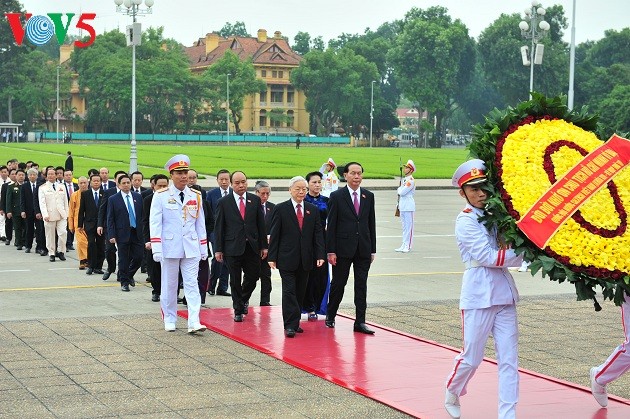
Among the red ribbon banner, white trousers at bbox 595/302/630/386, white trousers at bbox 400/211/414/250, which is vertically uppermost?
the red ribbon banner

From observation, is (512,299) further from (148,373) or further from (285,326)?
(285,326)

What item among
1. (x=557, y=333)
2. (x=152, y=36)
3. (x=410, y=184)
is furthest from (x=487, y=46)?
(x=557, y=333)

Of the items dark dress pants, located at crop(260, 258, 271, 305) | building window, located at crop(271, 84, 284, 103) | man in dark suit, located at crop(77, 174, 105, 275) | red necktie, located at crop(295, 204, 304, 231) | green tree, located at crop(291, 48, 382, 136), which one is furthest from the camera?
building window, located at crop(271, 84, 284, 103)

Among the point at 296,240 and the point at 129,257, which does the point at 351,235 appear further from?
the point at 129,257

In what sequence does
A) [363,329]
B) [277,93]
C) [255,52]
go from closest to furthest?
[363,329], [277,93], [255,52]

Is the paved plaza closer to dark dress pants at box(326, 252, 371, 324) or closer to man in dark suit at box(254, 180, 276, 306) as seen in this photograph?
dark dress pants at box(326, 252, 371, 324)

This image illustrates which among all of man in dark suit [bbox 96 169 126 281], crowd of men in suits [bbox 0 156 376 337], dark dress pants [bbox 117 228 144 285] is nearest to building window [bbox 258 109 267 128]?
man in dark suit [bbox 96 169 126 281]

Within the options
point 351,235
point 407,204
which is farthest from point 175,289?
point 407,204

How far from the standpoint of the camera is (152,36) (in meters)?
117

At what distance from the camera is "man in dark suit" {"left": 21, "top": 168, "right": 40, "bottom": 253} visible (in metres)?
21.2

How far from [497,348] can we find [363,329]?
4.29 m

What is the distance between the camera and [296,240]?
12070 mm

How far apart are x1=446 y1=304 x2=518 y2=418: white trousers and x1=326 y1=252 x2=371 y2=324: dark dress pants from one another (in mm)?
3824

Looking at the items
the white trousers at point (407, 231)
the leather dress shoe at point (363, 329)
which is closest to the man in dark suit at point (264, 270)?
the leather dress shoe at point (363, 329)
